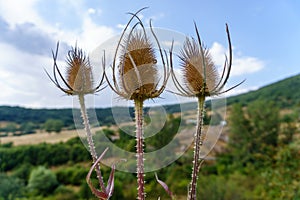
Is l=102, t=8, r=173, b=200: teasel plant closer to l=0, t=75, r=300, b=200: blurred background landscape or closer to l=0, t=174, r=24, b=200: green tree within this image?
l=0, t=75, r=300, b=200: blurred background landscape

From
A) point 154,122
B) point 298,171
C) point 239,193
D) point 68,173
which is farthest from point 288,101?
point 154,122

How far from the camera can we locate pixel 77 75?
618 millimetres

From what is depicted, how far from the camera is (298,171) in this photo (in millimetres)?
7180

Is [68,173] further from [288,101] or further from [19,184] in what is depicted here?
[288,101]

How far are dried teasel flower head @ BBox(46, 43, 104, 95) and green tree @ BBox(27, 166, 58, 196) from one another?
12.8 m

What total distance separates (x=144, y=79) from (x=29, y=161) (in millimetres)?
15071

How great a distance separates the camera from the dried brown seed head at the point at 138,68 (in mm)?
551

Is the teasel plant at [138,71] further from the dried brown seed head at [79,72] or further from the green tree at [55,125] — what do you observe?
the green tree at [55,125]

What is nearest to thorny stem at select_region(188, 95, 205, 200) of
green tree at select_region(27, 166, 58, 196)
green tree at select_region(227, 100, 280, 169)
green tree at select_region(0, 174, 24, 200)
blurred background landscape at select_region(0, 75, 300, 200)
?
blurred background landscape at select_region(0, 75, 300, 200)

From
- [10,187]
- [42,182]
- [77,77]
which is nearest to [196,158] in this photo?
[77,77]

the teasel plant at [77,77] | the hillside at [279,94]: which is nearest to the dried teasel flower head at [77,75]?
the teasel plant at [77,77]

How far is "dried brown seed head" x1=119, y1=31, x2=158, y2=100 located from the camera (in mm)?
551

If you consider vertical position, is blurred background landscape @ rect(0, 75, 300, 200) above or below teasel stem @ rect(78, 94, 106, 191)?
below

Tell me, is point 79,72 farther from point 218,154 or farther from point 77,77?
point 218,154
